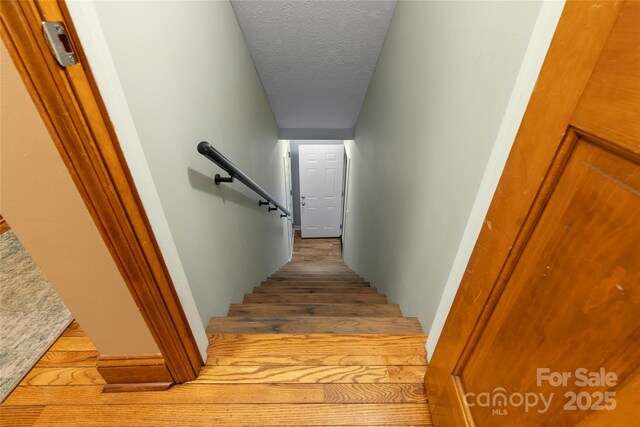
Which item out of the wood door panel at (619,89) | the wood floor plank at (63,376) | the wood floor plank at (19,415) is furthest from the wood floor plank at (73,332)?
the wood door panel at (619,89)

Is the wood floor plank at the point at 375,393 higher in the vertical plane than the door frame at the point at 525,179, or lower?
lower

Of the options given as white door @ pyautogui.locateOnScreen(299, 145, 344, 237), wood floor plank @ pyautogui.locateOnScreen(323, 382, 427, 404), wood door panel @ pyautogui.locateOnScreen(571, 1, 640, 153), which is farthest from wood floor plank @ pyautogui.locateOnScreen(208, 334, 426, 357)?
white door @ pyautogui.locateOnScreen(299, 145, 344, 237)

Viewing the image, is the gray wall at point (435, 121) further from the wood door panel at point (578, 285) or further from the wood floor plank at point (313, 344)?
the wood door panel at point (578, 285)

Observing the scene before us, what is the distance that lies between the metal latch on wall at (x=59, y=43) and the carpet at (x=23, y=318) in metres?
1.21

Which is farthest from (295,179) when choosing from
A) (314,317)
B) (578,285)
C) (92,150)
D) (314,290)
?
(578,285)

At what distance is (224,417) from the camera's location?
2.83 feet

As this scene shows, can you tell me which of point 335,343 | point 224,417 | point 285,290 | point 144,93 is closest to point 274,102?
point 285,290

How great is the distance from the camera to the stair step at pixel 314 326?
1195 millimetres

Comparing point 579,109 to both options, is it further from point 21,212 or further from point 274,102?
point 274,102

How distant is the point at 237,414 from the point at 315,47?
7.07ft

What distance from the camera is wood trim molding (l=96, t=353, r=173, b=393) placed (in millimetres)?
879

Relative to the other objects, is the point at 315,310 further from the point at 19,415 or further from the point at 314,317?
the point at 19,415

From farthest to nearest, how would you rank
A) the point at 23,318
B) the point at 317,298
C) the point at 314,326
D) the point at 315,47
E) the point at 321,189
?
1. the point at 321,189
2. the point at 317,298
3. the point at 315,47
4. the point at 23,318
5. the point at 314,326

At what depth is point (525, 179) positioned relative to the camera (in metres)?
0.50
